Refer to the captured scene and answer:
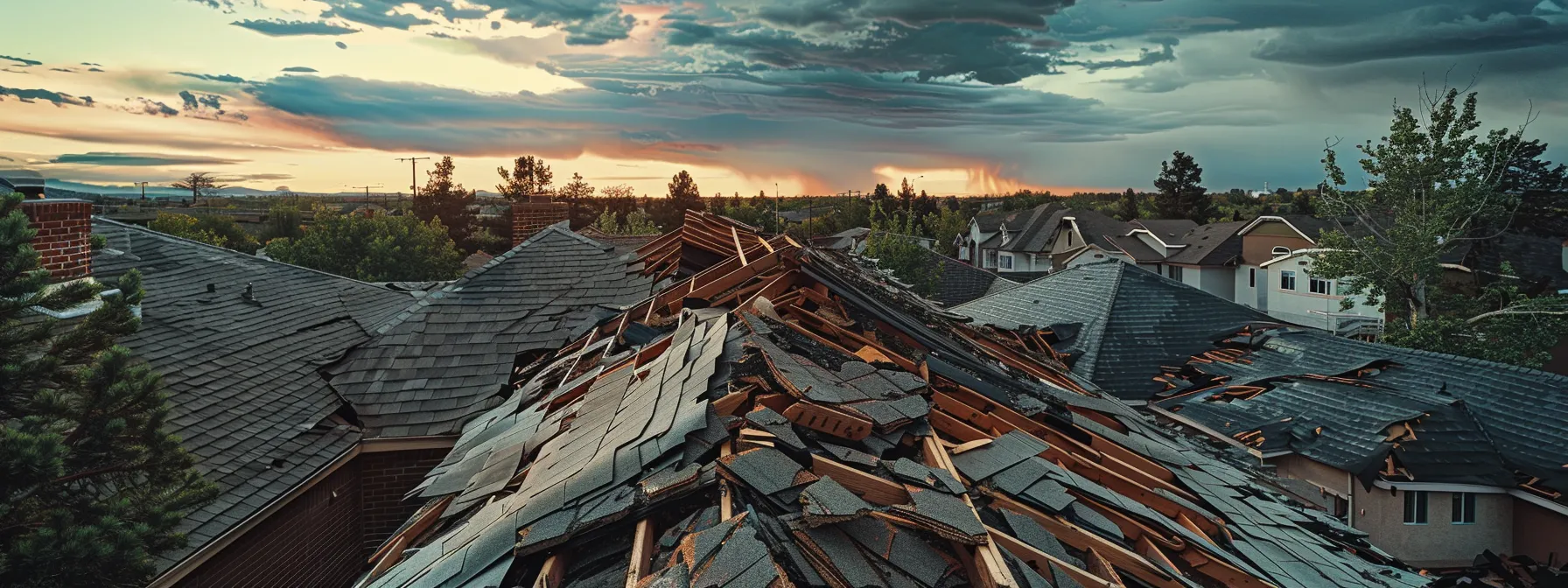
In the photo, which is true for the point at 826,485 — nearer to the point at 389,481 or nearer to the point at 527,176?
the point at 389,481

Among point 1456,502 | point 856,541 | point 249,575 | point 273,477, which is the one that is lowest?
point 1456,502

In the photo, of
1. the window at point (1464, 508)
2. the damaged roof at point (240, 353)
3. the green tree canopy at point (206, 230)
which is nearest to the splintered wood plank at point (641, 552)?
the damaged roof at point (240, 353)

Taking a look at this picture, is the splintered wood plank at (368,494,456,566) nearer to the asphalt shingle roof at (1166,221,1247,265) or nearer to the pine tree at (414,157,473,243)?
the asphalt shingle roof at (1166,221,1247,265)

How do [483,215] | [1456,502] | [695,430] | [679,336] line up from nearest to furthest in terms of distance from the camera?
[695,430] → [679,336] → [1456,502] → [483,215]

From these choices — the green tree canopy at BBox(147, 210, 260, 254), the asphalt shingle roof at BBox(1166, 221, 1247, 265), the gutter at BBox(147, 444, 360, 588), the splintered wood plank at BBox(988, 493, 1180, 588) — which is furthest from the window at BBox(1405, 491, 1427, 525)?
the green tree canopy at BBox(147, 210, 260, 254)

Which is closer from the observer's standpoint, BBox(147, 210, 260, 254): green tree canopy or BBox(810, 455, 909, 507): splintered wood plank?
BBox(810, 455, 909, 507): splintered wood plank

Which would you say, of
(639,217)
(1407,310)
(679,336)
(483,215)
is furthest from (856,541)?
(483,215)

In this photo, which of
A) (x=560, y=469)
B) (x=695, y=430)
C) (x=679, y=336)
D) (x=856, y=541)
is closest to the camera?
(x=856, y=541)

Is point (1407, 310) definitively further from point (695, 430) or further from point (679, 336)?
point (695, 430)
